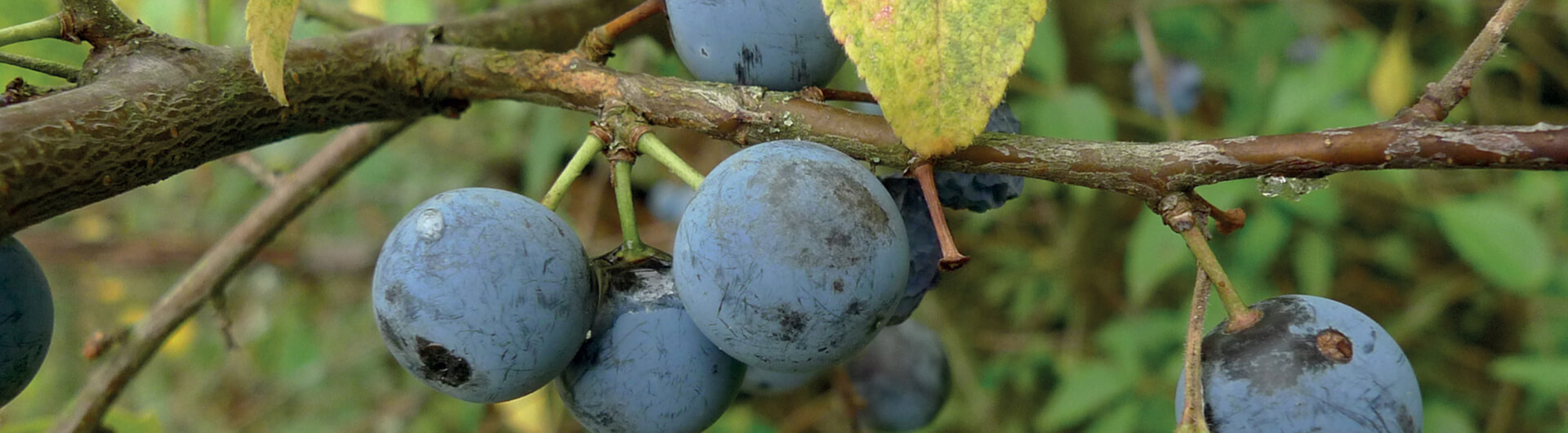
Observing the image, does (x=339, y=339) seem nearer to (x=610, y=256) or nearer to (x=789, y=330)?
(x=610, y=256)

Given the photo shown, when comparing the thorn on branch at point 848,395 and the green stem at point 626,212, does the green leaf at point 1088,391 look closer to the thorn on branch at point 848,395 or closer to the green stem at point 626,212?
the thorn on branch at point 848,395

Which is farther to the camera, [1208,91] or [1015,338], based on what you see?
[1208,91]

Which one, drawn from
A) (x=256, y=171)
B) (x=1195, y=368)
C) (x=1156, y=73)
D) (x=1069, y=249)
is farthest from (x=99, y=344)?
(x=1069, y=249)

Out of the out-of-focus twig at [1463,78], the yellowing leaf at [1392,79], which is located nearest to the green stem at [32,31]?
the out-of-focus twig at [1463,78]

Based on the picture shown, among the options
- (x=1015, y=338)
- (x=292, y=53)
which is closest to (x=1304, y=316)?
(x=292, y=53)

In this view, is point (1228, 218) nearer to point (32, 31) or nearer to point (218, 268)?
point (32, 31)
